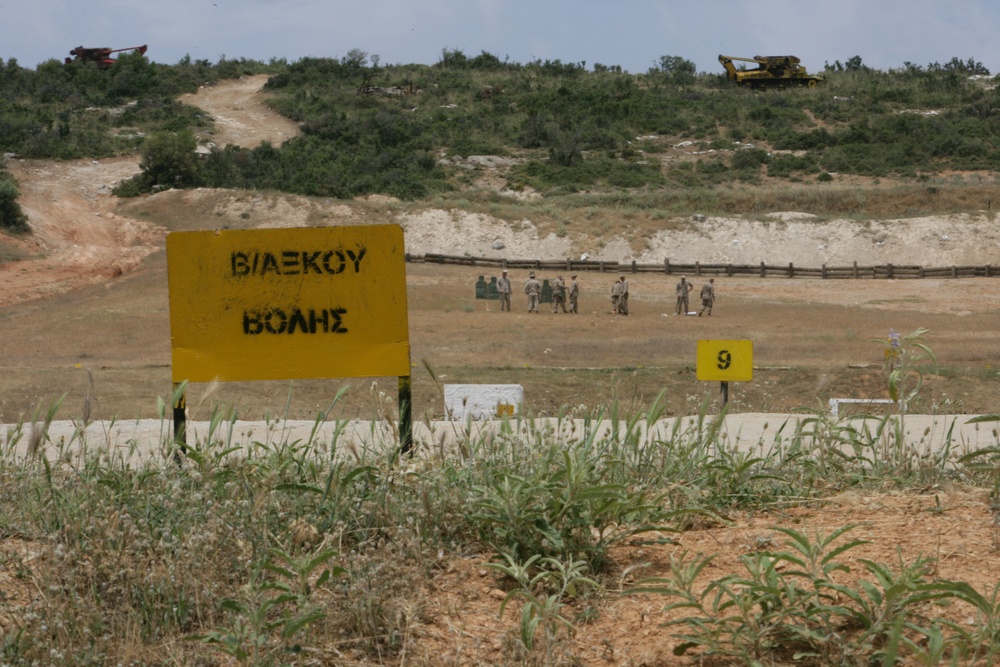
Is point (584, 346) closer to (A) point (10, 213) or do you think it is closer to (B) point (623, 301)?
(B) point (623, 301)

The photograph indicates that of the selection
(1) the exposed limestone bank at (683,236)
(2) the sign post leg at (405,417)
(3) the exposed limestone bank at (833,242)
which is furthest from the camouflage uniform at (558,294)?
(2) the sign post leg at (405,417)

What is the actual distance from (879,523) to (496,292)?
30883 mm

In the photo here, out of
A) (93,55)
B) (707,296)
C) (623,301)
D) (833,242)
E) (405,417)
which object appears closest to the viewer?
(405,417)

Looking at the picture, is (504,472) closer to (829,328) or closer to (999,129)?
(829,328)

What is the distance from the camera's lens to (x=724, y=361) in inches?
473

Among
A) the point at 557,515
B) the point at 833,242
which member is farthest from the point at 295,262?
the point at 833,242

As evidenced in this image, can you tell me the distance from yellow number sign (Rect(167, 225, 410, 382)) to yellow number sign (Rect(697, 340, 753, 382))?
7374 mm

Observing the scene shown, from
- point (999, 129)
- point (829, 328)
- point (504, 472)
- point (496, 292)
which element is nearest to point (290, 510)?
point (504, 472)

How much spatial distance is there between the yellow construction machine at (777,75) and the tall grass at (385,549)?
8323 cm

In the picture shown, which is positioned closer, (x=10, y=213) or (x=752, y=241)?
(x=10, y=213)

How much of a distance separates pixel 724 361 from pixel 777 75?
76.6m

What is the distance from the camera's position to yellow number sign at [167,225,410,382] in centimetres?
511

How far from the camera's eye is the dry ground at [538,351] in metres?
3.65

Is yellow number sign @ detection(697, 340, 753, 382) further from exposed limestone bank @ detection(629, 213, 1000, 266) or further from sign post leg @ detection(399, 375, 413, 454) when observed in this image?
exposed limestone bank @ detection(629, 213, 1000, 266)
